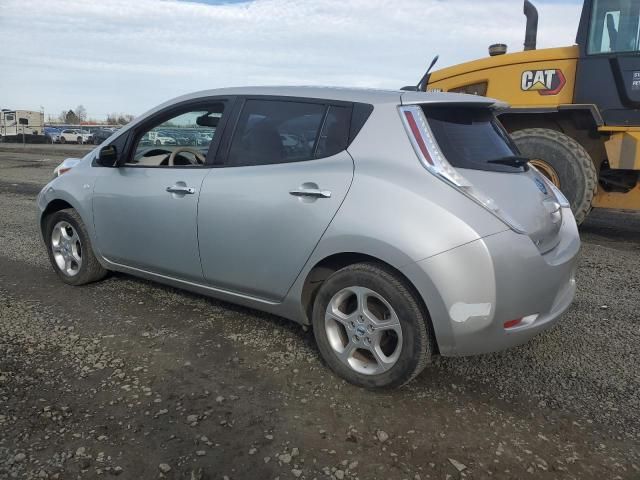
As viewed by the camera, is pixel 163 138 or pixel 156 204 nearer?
pixel 156 204

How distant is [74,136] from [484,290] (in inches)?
1859

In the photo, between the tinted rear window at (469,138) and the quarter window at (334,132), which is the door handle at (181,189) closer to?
the quarter window at (334,132)

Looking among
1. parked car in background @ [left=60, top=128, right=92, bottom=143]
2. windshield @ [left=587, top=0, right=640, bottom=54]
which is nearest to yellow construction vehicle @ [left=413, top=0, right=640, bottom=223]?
windshield @ [left=587, top=0, right=640, bottom=54]

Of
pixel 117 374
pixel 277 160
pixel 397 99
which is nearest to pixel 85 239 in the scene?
pixel 117 374

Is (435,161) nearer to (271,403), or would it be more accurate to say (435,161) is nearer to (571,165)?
(271,403)

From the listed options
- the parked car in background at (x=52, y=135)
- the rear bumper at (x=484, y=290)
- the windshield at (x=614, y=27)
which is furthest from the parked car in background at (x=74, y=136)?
the rear bumper at (x=484, y=290)

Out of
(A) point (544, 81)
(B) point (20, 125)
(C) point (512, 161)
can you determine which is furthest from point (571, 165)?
(B) point (20, 125)

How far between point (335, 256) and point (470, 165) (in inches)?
35.6

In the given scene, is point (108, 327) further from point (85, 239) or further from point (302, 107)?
point (302, 107)

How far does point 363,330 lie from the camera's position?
3010mm

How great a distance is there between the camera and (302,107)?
11.2 feet

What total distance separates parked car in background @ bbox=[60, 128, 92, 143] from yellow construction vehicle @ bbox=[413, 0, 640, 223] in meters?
43.2

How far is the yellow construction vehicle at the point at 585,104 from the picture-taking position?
6418 mm

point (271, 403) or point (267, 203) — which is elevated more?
point (267, 203)
